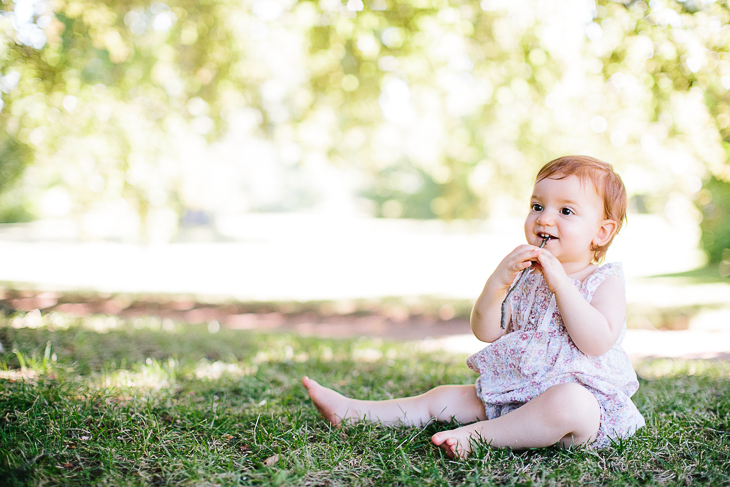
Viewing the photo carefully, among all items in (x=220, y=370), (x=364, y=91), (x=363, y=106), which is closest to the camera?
(x=220, y=370)

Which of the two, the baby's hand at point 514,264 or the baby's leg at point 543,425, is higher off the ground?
the baby's hand at point 514,264

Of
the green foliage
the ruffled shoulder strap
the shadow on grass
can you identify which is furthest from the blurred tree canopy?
the green foliage

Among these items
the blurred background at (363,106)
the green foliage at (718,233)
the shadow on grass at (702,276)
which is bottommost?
the shadow on grass at (702,276)

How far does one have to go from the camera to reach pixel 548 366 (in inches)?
76.2

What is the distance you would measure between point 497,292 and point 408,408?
641 millimetres

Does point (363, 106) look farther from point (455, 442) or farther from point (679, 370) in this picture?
point (455, 442)

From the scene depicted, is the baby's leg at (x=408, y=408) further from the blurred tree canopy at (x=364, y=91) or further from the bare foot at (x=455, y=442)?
the blurred tree canopy at (x=364, y=91)

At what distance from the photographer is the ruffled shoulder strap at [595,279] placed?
1978 millimetres

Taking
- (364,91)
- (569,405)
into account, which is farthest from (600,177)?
(364,91)

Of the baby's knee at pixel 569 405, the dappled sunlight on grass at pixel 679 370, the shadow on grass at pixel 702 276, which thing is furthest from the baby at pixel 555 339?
the shadow on grass at pixel 702 276

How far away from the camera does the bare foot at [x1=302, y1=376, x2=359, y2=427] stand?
2135mm

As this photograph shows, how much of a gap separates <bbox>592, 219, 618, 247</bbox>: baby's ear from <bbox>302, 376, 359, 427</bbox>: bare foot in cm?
119

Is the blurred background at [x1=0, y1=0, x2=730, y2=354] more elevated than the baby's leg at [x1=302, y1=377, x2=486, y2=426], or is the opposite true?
the blurred background at [x1=0, y1=0, x2=730, y2=354]

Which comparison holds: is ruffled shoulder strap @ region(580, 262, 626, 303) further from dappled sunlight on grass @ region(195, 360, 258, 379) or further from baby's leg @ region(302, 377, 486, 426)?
dappled sunlight on grass @ region(195, 360, 258, 379)
